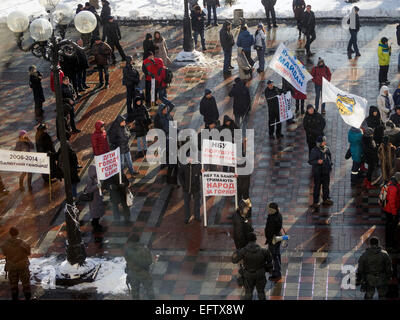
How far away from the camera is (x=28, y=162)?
18453 millimetres

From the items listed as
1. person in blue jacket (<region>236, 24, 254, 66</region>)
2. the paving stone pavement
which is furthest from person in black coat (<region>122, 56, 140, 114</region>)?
person in blue jacket (<region>236, 24, 254, 66</region>)

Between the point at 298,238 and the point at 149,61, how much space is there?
896 centimetres

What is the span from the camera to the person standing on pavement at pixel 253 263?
46.3 feet

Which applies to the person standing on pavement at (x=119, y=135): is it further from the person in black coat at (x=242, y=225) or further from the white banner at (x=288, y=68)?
the person in black coat at (x=242, y=225)

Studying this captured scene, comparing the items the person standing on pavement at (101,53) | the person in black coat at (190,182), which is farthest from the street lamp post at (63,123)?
the person standing on pavement at (101,53)

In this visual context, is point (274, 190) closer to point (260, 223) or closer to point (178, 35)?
point (260, 223)

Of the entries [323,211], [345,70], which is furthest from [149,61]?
[323,211]

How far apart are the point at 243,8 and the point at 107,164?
17318mm

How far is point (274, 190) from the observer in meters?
19.3

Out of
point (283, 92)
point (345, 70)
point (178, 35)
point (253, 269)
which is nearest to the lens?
point (253, 269)

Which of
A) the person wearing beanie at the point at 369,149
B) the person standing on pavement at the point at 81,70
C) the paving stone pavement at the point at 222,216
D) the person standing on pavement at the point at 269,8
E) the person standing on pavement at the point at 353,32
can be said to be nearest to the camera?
the paving stone pavement at the point at 222,216

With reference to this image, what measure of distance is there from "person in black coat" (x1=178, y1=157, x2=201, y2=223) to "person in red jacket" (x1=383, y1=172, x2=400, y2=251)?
401cm

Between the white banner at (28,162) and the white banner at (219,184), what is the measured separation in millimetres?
3502

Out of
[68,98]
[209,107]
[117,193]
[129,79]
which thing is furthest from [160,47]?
[117,193]
